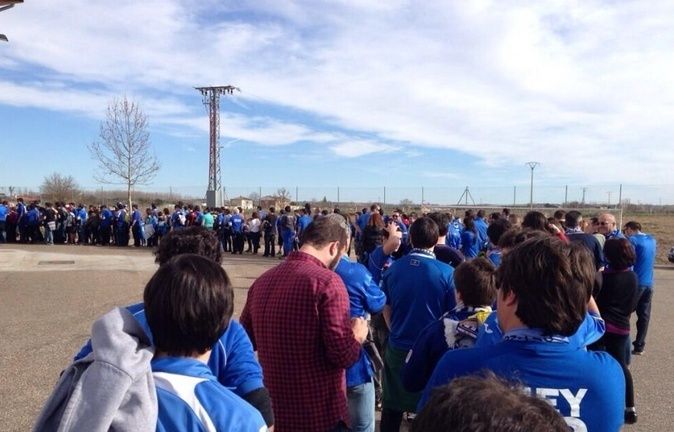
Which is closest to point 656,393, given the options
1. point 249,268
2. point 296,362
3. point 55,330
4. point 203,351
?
point 296,362

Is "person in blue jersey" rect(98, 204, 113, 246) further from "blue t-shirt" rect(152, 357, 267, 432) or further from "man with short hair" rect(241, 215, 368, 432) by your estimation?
"blue t-shirt" rect(152, 357, 267, 432)

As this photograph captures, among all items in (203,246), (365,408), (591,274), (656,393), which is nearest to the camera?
(591,274)

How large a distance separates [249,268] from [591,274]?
14.2 metres

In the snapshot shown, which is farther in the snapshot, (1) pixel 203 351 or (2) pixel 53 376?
(2) pixel 53 376

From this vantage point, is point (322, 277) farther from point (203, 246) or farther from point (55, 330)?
point (55, 330)

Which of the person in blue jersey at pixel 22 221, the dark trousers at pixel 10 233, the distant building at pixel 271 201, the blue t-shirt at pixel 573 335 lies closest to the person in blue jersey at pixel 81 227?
the person in blue jersey at pixel 22 221

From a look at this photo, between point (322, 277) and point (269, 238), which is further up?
point (322, 277)

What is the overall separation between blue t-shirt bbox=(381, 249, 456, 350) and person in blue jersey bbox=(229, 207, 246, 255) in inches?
649

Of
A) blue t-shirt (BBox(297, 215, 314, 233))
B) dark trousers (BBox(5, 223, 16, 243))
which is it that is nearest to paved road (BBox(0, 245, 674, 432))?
blue t-shirt (BBox(297, 215, 314, 233))

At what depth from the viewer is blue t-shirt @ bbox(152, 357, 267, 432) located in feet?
5.05

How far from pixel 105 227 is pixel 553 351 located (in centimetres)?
2296

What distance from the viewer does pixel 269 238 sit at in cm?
1933

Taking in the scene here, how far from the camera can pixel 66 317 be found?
8617 millimetres

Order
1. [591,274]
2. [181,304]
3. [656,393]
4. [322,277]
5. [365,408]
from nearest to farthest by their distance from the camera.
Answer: [181,304], [591,274], [322,277], [365,408], [656,393]
